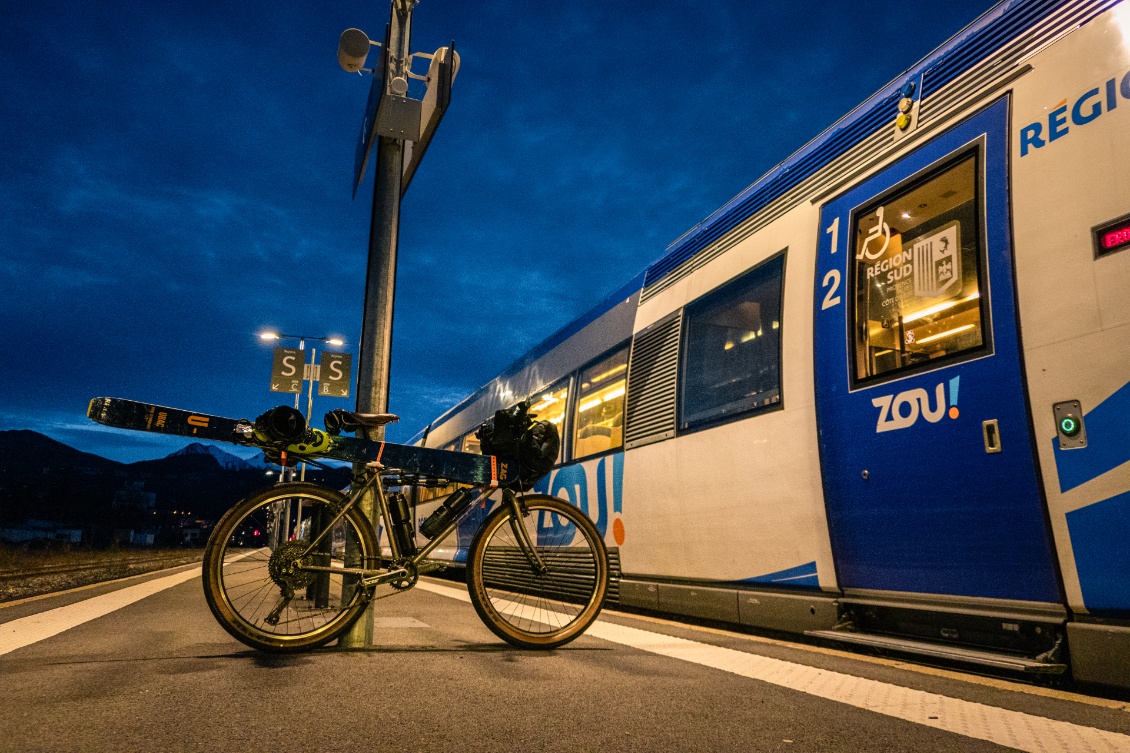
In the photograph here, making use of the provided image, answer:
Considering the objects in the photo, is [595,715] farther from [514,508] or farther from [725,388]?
[725,388]

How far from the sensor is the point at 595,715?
2178 millimetres

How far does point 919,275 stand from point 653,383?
8.49ft

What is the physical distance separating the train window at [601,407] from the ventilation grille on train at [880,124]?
1.02 metres

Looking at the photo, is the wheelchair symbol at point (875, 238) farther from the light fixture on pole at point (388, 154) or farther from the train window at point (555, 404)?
the train window at point (555, 404)

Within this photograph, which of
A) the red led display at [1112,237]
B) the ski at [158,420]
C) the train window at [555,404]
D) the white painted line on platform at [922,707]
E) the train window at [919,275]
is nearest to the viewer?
the white painted line on platform at [922,707]

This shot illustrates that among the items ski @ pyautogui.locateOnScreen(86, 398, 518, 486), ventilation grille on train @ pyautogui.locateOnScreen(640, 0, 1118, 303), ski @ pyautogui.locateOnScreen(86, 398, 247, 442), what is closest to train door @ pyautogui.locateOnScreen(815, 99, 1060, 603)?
ventilation grille on train @ pyautogui.locateOnScreen(640, 0, 1118, 303)

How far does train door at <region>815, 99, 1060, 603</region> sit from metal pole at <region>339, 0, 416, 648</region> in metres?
2.44

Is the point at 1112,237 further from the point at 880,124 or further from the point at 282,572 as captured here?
the point at 282,572

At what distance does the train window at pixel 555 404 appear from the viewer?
7664mm

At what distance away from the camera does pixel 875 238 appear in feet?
12.7

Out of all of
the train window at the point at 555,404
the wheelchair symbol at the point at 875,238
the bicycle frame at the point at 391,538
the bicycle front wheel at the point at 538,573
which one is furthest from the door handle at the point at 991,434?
the train window at the point at 555,404

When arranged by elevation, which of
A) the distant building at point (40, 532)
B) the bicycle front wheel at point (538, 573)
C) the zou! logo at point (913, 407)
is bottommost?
the distant building at point (40, 532)

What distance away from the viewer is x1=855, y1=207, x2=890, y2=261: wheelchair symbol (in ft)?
Answer: 12.5

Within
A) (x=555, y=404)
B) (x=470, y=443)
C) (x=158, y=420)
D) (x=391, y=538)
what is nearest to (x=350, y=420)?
(x=391, y=538)
